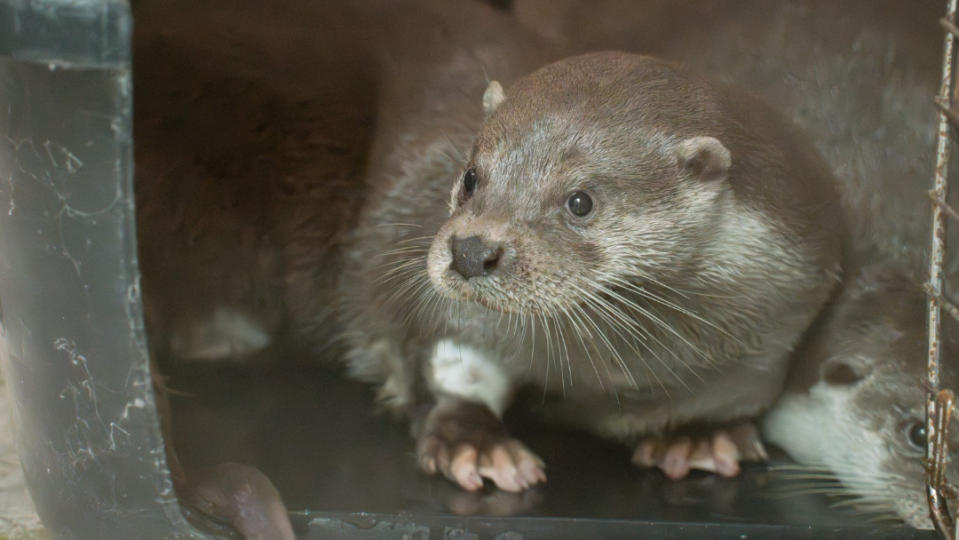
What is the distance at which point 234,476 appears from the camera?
1.62 meters

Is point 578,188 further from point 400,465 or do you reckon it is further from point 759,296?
point 400,465

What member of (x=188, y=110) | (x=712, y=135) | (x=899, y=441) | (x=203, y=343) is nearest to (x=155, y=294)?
(x=203, y=343)

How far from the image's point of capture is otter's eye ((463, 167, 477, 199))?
1709 mm

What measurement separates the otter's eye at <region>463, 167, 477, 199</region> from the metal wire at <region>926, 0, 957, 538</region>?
2.24 ft

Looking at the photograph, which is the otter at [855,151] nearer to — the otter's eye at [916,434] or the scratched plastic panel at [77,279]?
the otter's eye at [916,434]

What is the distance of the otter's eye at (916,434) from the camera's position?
195 centimetres

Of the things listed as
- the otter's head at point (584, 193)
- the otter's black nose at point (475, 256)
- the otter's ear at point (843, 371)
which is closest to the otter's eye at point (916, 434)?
the otter's ear at point (843, 371)

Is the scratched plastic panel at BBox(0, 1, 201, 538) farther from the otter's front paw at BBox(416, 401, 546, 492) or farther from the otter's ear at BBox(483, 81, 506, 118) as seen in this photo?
the otter's ear at BBox(483, 81, 506, 118)

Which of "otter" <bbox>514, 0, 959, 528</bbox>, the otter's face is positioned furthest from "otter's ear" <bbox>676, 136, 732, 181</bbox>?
"otter" <bbox>514, 0, 959, 528</bbox>

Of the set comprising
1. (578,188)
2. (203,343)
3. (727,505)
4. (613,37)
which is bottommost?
(727,505)

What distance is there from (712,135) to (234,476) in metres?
0.92

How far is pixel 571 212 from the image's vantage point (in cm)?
161

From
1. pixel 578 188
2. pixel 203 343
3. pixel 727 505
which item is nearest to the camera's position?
pixel 578 188

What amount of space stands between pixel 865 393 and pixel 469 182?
2.97 ft
